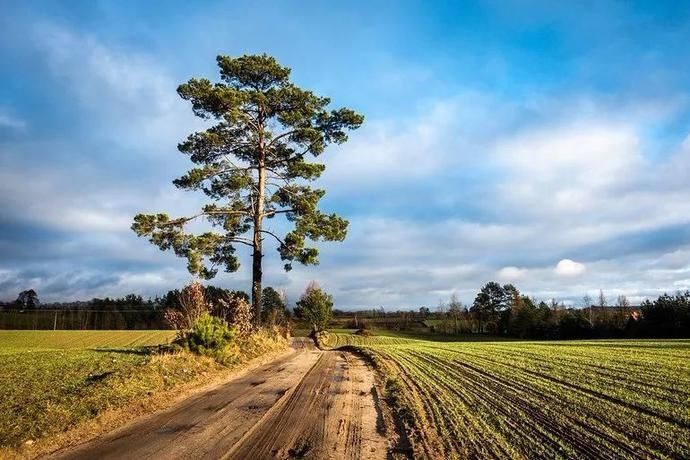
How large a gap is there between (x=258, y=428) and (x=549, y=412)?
186 inches

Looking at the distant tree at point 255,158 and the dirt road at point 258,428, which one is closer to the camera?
the dirt road at point 258,428

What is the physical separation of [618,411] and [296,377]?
26.6 feet

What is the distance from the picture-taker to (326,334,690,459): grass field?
600 cm

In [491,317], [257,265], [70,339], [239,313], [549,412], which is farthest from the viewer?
[491,317]

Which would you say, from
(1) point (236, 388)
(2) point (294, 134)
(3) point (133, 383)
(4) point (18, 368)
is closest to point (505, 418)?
(1) point (236, 388)

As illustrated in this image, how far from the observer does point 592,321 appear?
6844 cm

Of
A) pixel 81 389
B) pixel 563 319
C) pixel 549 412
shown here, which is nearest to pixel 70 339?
pixel 81 389

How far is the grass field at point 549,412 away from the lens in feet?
19.7

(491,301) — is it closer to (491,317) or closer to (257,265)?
(491,317)

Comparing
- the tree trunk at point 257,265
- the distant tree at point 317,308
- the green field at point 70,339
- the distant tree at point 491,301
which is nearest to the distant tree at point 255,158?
the tree trunk at point 257,265

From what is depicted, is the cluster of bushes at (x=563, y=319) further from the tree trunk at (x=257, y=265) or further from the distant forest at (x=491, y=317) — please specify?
the tree trunk at (x=257, y=265)

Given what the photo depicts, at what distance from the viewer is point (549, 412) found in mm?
7969

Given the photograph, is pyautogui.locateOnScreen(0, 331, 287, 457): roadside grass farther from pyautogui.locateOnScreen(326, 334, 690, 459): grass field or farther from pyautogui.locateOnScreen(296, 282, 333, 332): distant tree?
pyautogui.locateOnScreen(296, 282, 333, 332): distant tree

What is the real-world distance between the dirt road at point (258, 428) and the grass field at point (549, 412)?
83cm
